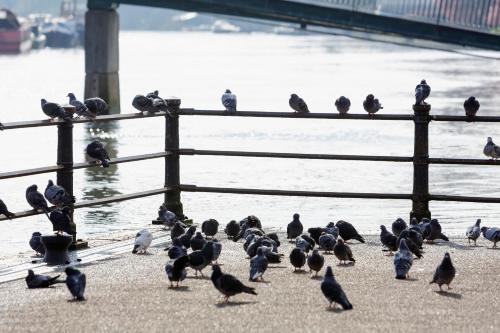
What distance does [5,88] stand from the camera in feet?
286

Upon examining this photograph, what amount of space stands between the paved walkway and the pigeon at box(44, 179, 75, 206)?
1.25 metres

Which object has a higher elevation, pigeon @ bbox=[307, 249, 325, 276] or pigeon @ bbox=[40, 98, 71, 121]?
pigeon @ bbox=[40, 98, 71, 121]

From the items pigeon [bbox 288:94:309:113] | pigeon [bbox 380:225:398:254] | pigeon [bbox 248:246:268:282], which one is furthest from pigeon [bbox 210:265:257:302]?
pigeon [bbox 288:94:309:113]

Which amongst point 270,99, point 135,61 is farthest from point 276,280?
point 135,61

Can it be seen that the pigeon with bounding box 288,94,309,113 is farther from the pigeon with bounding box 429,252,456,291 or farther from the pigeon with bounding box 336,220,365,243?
the pigeon with bounding box 429,252,456,291

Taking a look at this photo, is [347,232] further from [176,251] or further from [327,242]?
[176,251]

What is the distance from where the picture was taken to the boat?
6073 inches

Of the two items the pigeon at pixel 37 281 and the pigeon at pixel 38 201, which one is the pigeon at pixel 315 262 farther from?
the pigeon at pixel 38 201

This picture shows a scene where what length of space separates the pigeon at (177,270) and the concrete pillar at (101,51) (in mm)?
47886

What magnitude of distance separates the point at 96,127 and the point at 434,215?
31.0 meters

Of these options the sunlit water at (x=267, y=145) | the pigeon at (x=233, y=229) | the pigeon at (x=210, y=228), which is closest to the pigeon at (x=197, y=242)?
the pigeon at (x=210, y=228)

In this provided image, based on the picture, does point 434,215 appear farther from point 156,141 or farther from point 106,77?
point 106,77

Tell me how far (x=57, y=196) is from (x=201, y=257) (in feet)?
8.39

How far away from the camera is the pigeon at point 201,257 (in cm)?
1188
